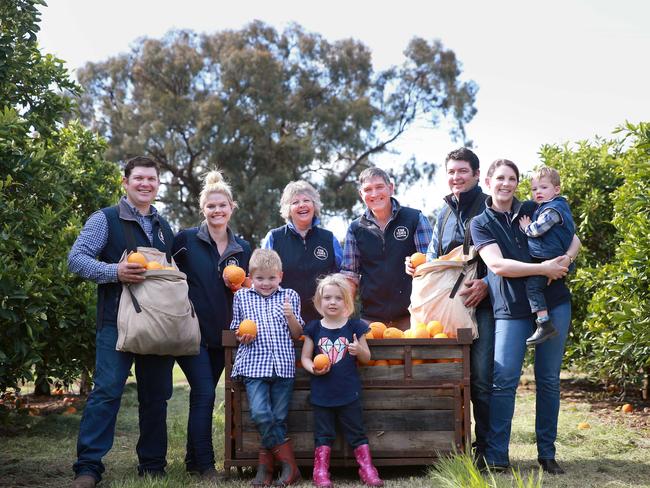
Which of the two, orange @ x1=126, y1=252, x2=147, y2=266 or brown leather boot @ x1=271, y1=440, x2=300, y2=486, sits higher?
orange @ x1=126, y1=252, x2=147, y2=266

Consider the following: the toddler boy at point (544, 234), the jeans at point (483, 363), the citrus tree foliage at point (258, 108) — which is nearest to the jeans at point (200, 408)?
the jeans at point (483, 363)

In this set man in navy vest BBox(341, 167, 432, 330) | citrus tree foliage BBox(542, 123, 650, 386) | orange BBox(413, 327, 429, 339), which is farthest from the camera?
citrus tree foliage BBox(542, 123, 650, 386)

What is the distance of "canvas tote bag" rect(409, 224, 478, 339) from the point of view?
16.4 feet

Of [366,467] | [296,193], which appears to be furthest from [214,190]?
[366,467]

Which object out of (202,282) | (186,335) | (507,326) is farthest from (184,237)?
(507,326)

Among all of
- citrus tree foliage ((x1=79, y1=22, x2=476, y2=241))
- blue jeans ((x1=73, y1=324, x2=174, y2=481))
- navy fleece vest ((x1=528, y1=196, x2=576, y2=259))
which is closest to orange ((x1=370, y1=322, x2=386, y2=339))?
navy fleece vest ((x1=528, y1=196, x2=576, y2=259))

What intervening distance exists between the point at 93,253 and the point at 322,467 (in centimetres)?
200

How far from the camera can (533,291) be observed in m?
4.80

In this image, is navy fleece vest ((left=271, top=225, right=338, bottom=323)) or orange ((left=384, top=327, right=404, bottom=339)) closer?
orange ((left=384, top=327, right=404, bottom=339))

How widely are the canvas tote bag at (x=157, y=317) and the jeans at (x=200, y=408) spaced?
354mm

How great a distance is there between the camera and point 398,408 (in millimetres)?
4953

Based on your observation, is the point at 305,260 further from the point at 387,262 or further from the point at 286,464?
the point at 286,464

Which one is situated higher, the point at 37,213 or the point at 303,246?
the point at 37,213

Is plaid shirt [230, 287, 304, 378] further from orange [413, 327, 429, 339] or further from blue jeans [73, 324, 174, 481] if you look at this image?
orange [413, 327, 429, 339]
